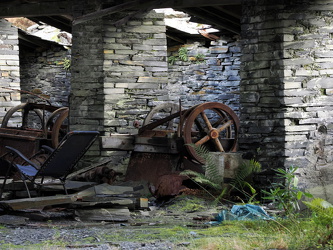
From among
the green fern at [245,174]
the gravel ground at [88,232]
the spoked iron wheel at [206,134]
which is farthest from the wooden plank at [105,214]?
the spoked iron wheel at [206,134]

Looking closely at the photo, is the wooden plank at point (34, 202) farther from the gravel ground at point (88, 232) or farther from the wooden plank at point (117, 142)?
the wooden plank at point (117, 142)

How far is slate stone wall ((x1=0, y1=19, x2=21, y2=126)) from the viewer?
1348 cm

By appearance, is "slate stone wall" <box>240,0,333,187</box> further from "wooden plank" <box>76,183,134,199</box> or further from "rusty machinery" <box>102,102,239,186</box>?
"wooden plank" <box>76,183,134,199</box>

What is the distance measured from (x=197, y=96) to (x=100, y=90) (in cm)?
311

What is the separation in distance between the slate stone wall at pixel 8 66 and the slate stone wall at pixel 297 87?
6.72 metres

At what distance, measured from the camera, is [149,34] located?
427 inches

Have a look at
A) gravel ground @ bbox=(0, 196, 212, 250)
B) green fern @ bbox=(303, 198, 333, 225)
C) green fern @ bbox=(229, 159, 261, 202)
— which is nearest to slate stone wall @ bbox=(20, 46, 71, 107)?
green fern @ bbox=(229, 159, 261, 202)

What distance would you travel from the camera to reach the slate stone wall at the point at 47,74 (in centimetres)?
1677

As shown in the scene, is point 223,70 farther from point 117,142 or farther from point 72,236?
point 72,236

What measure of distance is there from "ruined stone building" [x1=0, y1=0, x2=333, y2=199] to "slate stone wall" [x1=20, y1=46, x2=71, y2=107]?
10.2ft

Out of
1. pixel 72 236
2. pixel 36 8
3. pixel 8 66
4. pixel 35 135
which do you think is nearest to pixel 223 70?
pixel 36 8

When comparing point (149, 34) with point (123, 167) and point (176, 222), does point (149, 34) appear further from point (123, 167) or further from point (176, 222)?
point (176, 222)

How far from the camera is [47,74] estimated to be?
55.7ft

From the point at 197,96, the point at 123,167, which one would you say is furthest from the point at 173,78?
the point at 123,167
